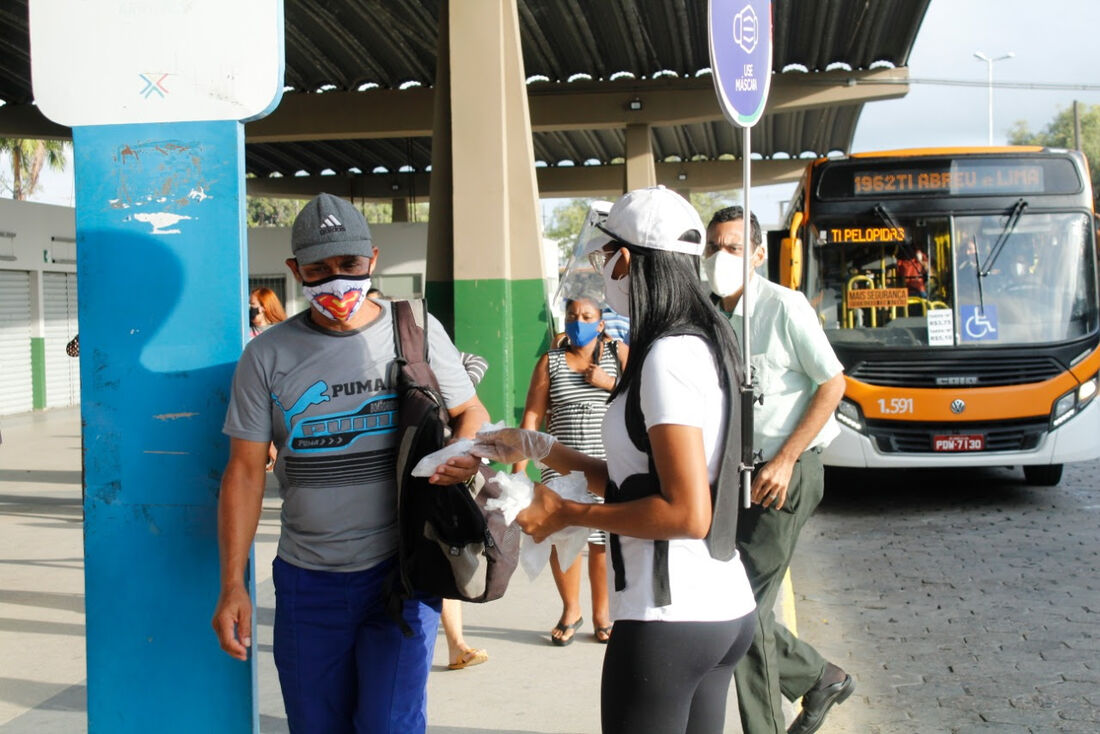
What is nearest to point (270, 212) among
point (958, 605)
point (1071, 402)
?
point (1071, 402)

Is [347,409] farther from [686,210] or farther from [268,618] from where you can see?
[268,618]

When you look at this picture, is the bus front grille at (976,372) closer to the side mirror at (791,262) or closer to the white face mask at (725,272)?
the side mirror at (791,262)

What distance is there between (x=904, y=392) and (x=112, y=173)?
27.4ft

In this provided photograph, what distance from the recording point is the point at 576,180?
1286 inches

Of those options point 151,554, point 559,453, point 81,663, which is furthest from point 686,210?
point 81,663

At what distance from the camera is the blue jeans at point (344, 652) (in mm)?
3340

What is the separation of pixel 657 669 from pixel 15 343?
2144 centimetres

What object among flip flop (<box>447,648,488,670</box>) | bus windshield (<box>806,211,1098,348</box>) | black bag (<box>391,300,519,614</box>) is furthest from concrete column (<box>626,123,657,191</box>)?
black bag (<box>391,300,519,614</box>)

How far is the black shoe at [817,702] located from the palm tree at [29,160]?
1461 inches

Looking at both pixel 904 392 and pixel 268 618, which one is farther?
pixel 904 392

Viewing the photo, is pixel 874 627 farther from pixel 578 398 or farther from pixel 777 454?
pixel 777 454

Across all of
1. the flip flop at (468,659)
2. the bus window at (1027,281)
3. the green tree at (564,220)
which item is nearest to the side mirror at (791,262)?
the bus window at (1027,281)

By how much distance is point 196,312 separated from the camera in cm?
375

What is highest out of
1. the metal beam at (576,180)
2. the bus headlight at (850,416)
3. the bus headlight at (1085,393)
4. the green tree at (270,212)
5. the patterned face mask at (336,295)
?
the green tree at (270,212)
